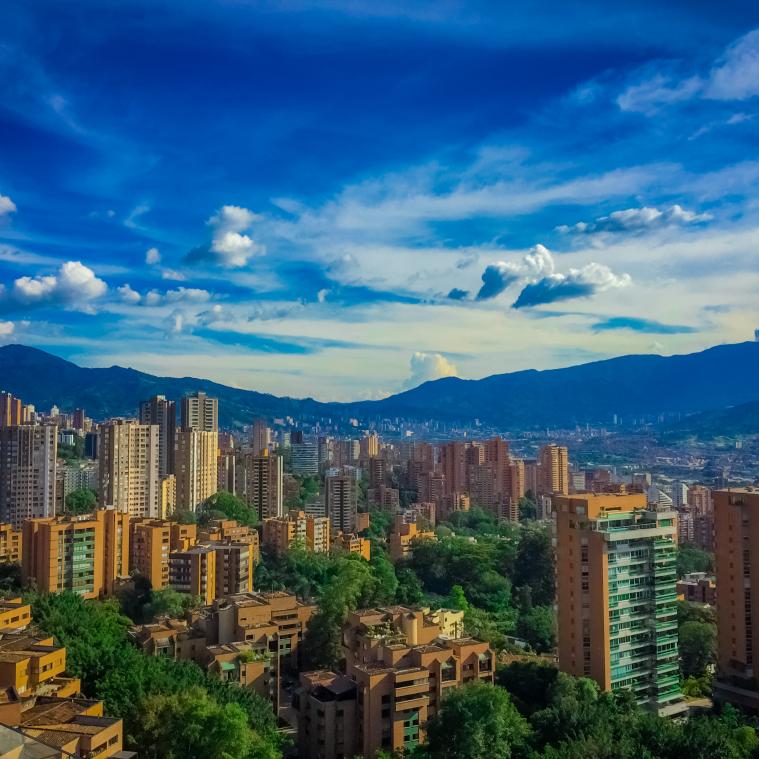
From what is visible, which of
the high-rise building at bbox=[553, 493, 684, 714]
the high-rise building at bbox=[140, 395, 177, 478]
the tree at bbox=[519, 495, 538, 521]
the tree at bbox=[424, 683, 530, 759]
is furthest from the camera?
the tree at bbox=[519, 495, 538, 521]

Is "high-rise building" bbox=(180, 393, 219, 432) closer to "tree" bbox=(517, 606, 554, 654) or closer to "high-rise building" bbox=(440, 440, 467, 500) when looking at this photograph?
"high-rise building" bbox=(440, 440, 467, 500)

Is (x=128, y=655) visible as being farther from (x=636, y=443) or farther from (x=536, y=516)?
(x=636, y=443)

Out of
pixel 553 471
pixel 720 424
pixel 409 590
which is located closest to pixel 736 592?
pixel 409 590

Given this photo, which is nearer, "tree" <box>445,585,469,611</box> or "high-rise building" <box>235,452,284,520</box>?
"tree" <box>445,585,469,611</box>

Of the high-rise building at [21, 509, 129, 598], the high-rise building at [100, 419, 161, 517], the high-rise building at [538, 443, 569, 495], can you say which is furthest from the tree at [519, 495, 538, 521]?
the high-rise building at [21, 509, 129, 598]

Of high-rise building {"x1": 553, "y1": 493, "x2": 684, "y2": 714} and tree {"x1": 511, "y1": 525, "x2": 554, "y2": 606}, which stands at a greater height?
high-rise building {"x1": 553, "y1": 493, "x2": 684, "y2": 714}

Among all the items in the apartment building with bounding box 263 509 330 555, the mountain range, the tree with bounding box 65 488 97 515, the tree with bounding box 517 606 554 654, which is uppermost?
the mountain range
